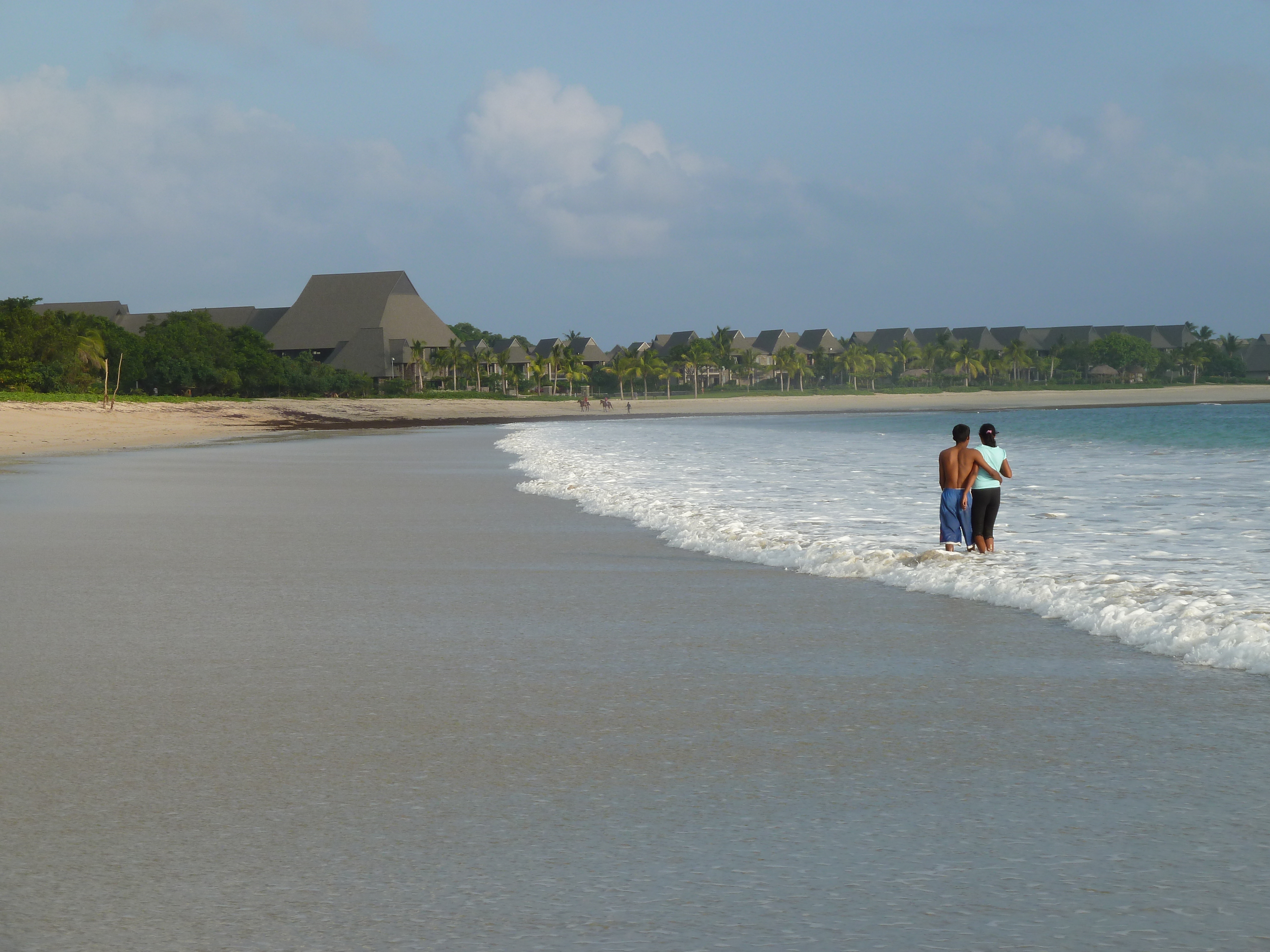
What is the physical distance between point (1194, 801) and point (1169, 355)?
520ft

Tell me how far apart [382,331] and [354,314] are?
6.99 meters

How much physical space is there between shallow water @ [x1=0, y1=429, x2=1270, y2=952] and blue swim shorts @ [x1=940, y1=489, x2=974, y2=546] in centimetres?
193

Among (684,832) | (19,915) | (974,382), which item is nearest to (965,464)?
(684,832)

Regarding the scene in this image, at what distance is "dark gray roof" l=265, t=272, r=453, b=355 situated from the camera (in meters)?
113

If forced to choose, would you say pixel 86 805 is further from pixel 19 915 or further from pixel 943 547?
pixel 943 547

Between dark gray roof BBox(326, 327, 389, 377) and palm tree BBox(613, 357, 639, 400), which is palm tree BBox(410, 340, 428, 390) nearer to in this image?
dark gray roof BBox(326, 327, 389, 377)

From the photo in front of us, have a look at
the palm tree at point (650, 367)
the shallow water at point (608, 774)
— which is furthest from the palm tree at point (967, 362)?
→ the shallow water at point (608, 774)

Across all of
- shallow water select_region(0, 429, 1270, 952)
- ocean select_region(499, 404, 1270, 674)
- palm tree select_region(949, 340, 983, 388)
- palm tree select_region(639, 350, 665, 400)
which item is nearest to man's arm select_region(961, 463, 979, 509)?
ocean select_region(499, 404, 1270, 674)

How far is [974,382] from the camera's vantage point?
495ft

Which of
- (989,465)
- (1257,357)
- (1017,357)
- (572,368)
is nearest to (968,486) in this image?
(989,465)

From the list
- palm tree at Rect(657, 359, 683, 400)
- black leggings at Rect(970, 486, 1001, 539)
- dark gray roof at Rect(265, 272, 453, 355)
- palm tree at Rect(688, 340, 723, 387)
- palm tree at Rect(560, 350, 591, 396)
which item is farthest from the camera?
palm tree at Rect(688, 340, 723, 387)

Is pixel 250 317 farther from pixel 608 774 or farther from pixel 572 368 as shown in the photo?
pixel 608 774

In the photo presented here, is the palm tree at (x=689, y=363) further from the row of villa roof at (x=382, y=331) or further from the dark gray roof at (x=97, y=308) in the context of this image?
the dark gray roof at (x=97, y=308)

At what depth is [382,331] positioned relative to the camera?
108625mm
